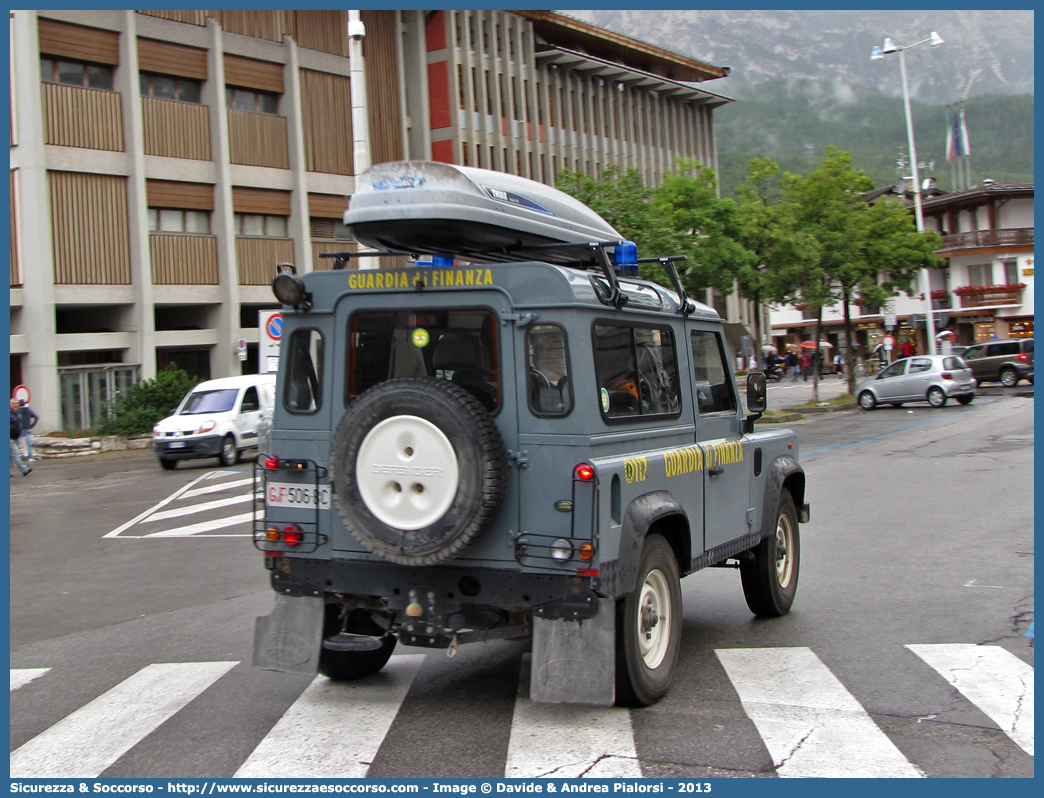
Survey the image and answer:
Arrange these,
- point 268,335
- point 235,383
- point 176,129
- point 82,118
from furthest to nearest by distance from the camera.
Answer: point 176,129 → point 82,118 → point 235,383 → point 268,335

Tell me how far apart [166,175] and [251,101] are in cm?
499

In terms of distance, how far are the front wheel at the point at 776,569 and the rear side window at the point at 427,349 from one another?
2.92m

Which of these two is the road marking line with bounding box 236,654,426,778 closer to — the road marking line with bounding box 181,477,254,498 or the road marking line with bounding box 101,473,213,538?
the road marking line with bounding box 101,473,213,538

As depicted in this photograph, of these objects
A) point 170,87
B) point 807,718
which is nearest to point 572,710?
point 807,718

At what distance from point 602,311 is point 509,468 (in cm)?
96

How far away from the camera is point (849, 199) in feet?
117

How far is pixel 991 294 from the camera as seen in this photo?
66.4 metres

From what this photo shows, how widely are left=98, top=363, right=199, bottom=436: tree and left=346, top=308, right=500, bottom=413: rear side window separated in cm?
2560

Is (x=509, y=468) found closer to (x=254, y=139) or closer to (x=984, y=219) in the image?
(x=254, y=139)

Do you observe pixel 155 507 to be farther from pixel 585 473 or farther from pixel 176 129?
pixel 176 129

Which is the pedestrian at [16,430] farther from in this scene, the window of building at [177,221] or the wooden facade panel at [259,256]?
the wooden facade panel at [259,256]

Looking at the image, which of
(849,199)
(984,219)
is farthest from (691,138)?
(849,199)

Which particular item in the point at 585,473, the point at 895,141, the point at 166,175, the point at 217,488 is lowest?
the point at 217,488

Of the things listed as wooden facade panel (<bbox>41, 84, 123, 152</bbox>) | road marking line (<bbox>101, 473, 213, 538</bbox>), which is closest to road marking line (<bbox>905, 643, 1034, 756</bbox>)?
road marking line (<bbox>101, 473, 213, 538</bbox>)
